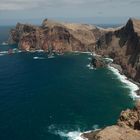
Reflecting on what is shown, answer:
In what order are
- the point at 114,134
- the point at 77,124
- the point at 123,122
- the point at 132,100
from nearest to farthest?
the point at 114,134, the point at 123,122, the point at 77,124, the point at 132,100

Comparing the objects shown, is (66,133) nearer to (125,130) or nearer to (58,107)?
(125,130)

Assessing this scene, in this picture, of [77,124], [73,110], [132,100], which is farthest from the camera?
[132,100]

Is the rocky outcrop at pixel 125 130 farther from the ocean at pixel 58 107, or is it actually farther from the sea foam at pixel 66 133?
the ocean at pixel 58 107

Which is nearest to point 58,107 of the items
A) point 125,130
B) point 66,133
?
point 66,133

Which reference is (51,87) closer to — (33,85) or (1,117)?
(33,85)

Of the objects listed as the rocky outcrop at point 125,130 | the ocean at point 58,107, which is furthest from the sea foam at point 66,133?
the rocky outcrop at point 125,130

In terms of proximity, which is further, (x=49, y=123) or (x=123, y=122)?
(x=49, y=123)

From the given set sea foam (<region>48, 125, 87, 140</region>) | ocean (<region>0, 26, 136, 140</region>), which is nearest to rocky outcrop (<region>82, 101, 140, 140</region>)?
sea foam (<region>48, 125, 87, 140</region>)

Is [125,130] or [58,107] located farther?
[58,107]

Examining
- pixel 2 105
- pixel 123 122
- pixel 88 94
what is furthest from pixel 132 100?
pixel 2 105
